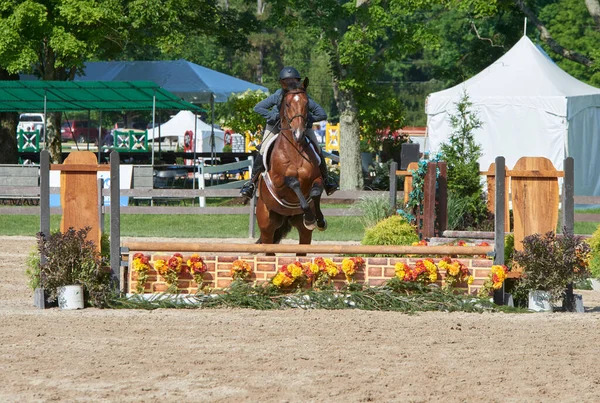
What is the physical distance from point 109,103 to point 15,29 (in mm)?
3907

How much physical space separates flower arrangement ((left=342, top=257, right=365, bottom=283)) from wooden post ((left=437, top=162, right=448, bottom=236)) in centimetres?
479

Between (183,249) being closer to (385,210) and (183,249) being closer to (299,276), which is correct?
(299,276)

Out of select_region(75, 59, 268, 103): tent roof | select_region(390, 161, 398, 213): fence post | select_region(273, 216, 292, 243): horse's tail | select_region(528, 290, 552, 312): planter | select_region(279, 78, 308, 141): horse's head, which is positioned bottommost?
select_region(528, 290, 552, 312): planter

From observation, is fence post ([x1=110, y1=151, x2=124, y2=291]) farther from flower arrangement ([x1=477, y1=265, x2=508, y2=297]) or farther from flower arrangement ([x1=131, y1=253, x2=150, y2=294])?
flower arrangement ([x1=477, y1=265, x2=508, y2=297])

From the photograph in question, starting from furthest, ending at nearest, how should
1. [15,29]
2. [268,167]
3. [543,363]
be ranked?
[15,29] → [268,167] → [543,363]

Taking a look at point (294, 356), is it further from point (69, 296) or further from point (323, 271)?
point (69, 296)

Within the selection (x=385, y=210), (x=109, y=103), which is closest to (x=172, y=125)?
(x=109, y=103)

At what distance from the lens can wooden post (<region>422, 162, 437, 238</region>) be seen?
569 inches

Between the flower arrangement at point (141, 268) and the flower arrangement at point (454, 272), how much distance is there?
295 cm

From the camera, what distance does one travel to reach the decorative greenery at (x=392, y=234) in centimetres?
1340

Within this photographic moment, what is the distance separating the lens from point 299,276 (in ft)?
32.2

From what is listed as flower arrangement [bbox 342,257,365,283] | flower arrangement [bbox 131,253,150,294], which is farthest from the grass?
flower arrangement [bbox 131,253,150,294]

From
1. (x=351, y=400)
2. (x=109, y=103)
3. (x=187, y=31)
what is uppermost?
(x=187, y=31)

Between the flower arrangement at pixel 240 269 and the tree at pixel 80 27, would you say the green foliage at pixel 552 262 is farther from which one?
the tree at pixel 80 27
